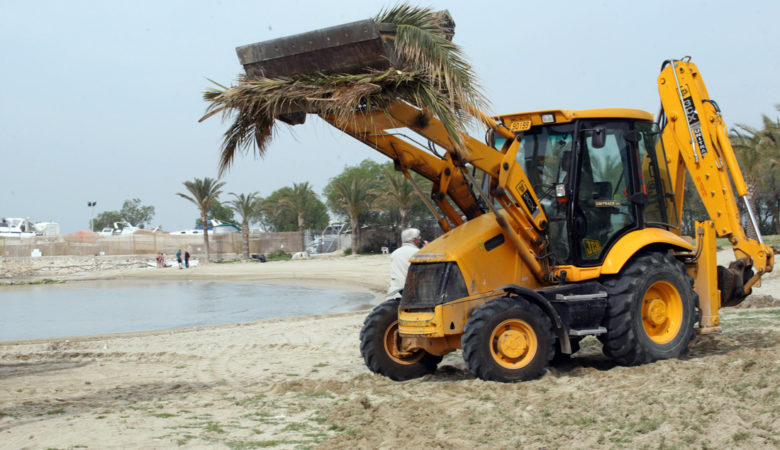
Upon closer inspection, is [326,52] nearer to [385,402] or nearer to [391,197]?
[385,402]

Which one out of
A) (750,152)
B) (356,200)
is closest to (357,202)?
(356,200)

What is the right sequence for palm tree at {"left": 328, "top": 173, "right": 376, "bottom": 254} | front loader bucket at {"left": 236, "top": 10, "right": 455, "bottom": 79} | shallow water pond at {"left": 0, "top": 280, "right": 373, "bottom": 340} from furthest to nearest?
palm tree at {"left": 328, "top": 173, "right": 376, "bottom": 254} → shallow water pond at {"left": 0, "top": 280, "right": 373, "bottom": 340} → front loader bucket at {"left": 236, "top": 10, "right": 455, "bottom": 79}

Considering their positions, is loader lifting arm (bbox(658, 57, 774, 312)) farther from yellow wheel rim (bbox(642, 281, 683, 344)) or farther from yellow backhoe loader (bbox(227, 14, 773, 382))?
yellow wheel rim (bbox(642, 281, 683, 344))

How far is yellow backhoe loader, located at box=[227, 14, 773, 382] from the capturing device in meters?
6.82

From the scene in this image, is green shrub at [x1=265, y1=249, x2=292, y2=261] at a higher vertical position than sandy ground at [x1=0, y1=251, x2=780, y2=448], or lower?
higher

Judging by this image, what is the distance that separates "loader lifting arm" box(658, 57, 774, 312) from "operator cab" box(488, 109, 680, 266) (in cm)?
99

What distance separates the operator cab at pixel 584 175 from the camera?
24.5 feet

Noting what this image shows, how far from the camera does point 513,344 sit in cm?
686

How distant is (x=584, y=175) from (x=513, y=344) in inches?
77.8

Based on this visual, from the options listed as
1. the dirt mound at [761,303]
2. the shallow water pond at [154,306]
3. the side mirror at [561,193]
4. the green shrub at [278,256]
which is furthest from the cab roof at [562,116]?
the green shrub at [278,256]

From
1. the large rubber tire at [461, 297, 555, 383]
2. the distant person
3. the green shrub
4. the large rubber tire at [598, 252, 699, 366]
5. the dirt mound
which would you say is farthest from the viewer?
the green shrub

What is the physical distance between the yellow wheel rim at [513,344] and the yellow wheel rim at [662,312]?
4.83ft

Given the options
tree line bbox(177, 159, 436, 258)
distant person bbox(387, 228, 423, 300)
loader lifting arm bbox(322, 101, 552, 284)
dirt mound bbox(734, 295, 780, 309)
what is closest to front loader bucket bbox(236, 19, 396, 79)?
loader lifting arm bbox(322, 101, 552, 284)

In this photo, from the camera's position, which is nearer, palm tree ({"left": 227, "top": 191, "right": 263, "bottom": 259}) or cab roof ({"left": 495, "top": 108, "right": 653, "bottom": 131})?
cab roof ({"left": 495, "top": 108, "right": 653, "bottom": 131})
